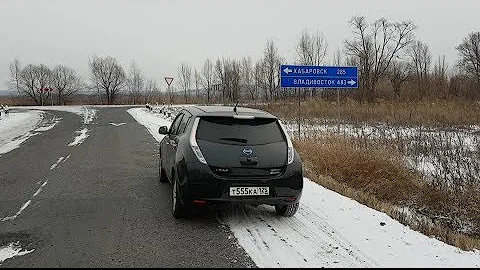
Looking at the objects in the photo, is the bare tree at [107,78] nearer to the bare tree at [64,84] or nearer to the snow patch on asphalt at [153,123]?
the bare tree at [64,84]

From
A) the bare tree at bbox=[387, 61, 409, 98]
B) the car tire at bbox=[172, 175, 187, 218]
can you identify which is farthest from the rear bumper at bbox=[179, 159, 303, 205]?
the bare tree at bbox=[387, 61, 409, 98]

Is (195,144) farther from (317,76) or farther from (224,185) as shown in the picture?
(317,76)

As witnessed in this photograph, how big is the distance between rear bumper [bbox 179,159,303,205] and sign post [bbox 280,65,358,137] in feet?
31.1

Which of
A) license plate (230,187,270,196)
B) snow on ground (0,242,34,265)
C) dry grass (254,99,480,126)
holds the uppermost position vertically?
dry grass (254,99,480,126)

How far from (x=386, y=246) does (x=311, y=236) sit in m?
0.89

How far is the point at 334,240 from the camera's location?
15.6 ft

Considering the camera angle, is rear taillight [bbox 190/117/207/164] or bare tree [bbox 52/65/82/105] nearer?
rear taillight [bbox 190/117/207/164]

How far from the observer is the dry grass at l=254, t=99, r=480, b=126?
18.8m

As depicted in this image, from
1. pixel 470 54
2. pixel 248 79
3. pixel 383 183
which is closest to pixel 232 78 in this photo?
Result: pixel 248 79

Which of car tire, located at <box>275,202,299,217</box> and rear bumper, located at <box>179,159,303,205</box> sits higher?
rear bumper, located at <box>179,159,303,205</box>

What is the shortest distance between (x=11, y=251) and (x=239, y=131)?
10.2 feet

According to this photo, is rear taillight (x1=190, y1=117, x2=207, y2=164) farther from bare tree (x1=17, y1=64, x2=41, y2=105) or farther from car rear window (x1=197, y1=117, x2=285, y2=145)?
bare tree (x1=17, y1=64, x2=41, y2=105)

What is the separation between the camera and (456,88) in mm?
32062

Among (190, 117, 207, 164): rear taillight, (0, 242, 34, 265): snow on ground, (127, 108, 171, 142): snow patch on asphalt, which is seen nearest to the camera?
(0, 242, 34, 265): snow on ground
